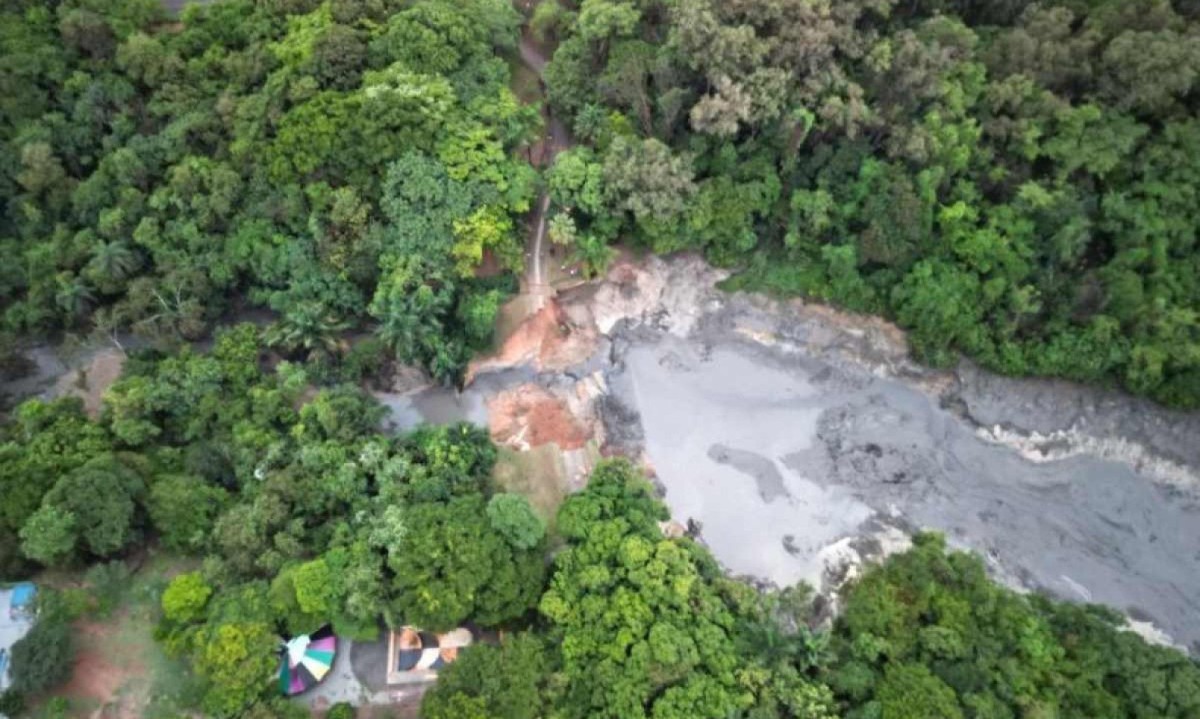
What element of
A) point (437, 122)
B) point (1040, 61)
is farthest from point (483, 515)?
point (1040, 61)

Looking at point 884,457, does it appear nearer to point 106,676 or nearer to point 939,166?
point 939,166

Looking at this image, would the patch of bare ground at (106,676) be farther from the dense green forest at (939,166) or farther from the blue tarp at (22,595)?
the dense green forest at (939,166)

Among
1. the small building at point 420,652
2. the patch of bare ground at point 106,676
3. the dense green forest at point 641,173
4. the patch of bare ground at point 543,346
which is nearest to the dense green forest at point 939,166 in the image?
→ the dense green forest at point 641,173

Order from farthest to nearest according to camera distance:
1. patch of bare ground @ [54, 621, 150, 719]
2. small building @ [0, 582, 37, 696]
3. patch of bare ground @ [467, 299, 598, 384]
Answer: patch of bare ground @ [467, 299, 598, 384] < patch of bare ground @ [54, 621, 150, 719] < small building @ [0, 582, 37, 696]

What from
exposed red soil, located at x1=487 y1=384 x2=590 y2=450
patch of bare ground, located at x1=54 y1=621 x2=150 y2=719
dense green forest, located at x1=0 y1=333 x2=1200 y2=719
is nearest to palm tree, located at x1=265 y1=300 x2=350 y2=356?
dense green forest, located at x1=0 y1=333 x2=1200 y2=719

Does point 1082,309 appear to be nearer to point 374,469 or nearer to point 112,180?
point 374,469

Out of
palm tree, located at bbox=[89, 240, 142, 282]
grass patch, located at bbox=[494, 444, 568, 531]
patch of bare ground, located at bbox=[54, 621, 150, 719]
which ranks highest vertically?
palm tree, located at bbox=[89, 240, 142, 282]

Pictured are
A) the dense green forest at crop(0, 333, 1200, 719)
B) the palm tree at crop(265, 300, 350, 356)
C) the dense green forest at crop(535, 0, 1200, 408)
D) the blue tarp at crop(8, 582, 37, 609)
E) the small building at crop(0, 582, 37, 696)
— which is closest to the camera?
the dense green forest at crop(0, 333, 1200, 719)

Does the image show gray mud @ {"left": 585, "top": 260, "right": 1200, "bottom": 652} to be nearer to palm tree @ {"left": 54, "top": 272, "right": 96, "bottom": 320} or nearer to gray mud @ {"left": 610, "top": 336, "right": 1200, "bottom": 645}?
gray mud @ {"left": 610, "top": 336, "right": 1200, "bottom": 645}
